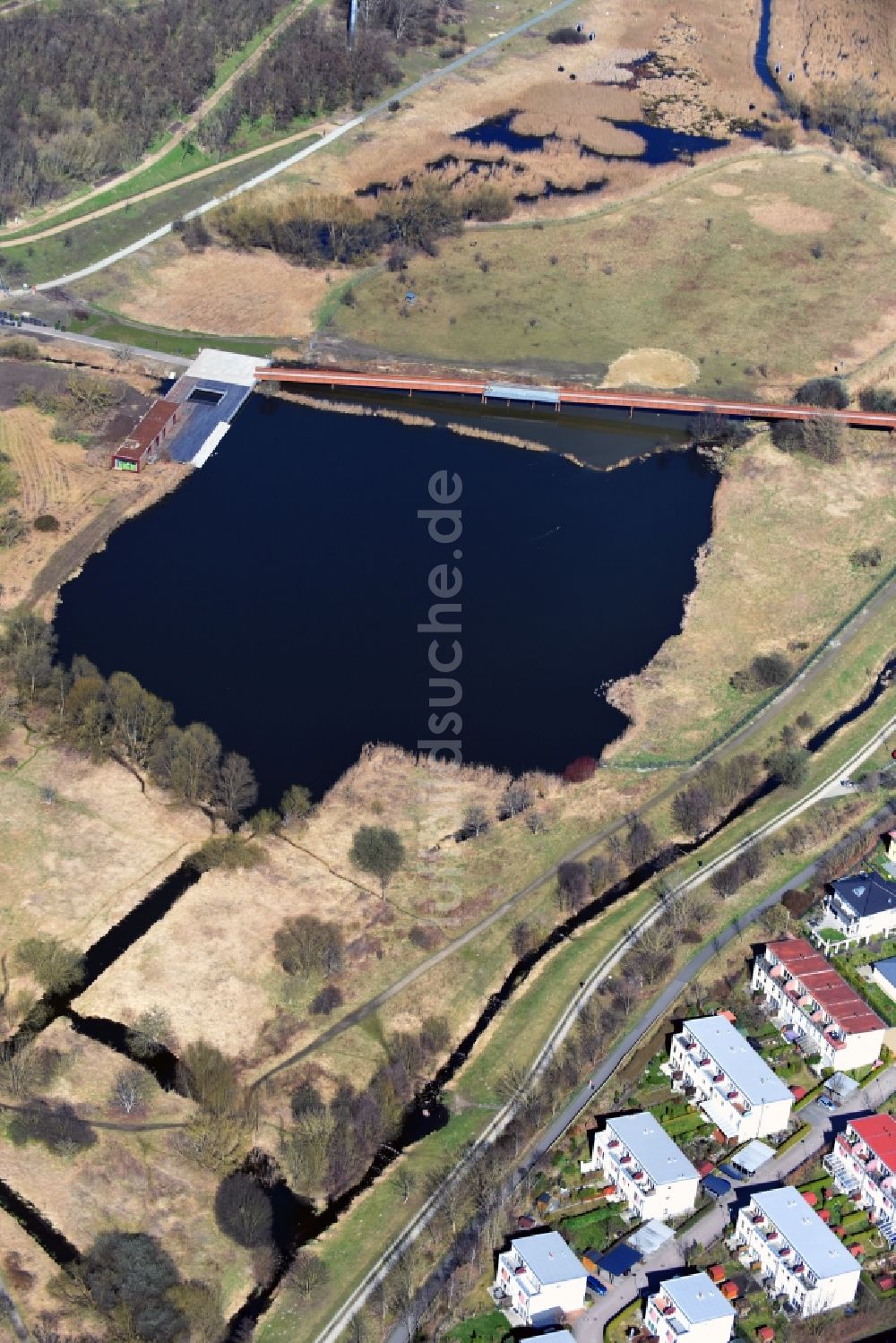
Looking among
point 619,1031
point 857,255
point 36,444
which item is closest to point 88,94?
point 36,444

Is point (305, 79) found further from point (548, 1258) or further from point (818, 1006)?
point (548, 1258)

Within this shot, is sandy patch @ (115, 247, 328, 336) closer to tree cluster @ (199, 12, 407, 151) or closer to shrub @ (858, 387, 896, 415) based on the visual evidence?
tree cluster @ (199, 12, 407, 151)

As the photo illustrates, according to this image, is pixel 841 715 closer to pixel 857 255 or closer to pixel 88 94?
pixel 857 255

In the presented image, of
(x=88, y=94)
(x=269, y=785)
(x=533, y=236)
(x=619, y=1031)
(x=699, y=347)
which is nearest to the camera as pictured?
(x=619, y=1031)

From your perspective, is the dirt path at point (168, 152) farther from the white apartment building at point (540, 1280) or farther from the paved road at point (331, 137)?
the white apartment building at point (540, 1280)

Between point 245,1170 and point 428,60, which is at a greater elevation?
point 428,60

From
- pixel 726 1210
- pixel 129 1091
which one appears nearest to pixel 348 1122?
pixel 129 1091
